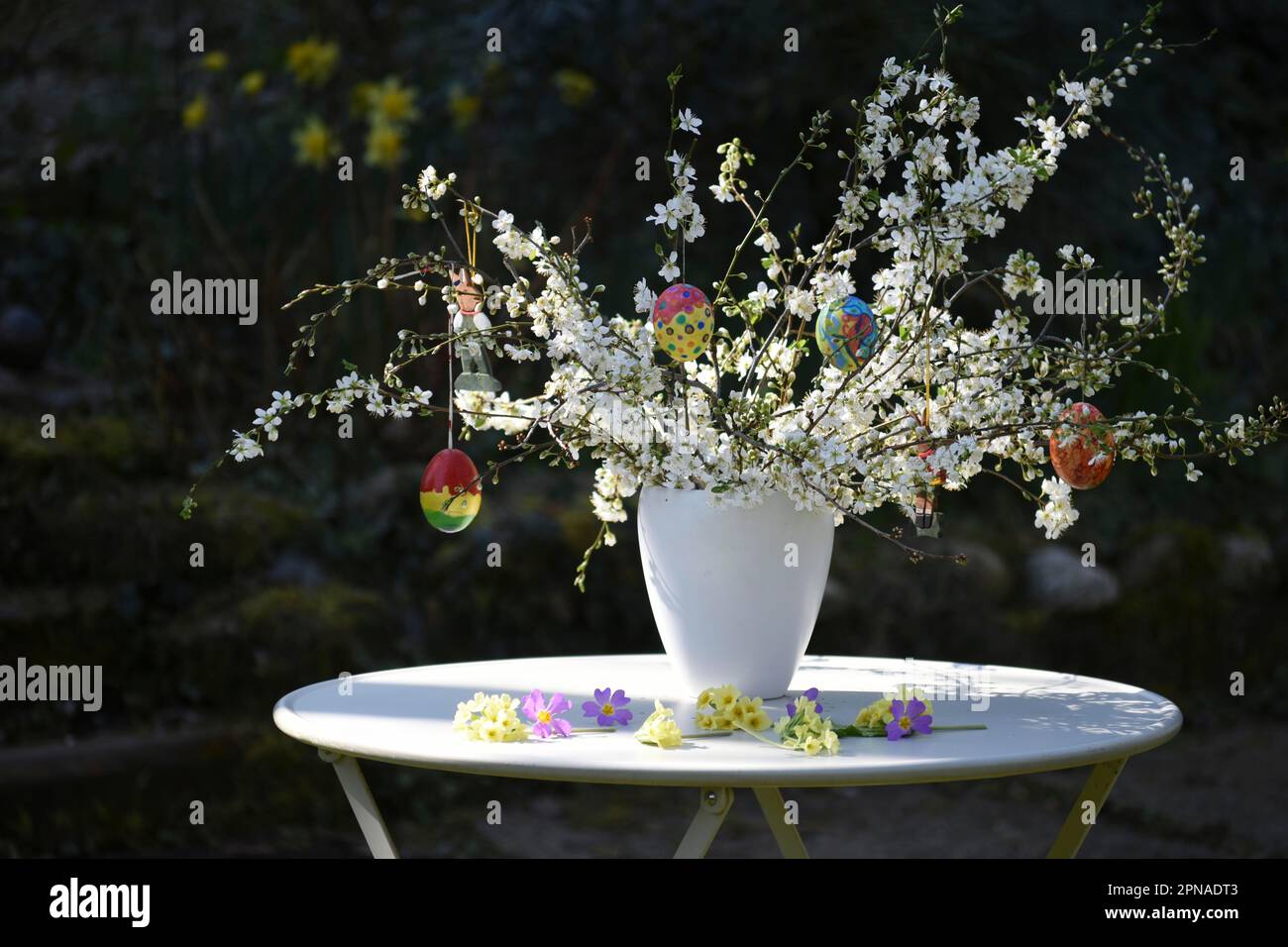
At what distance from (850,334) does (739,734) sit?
59 centimetres

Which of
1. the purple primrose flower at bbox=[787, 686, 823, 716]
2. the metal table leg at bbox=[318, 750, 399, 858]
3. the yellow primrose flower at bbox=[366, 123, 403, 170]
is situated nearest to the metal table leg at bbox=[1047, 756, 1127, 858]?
the purple primrose flower at bbox=[787, 686, 823, 716]

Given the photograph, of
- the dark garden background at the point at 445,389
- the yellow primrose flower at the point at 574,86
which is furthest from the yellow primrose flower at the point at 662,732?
the yellow primrose flower at the point at 574,86

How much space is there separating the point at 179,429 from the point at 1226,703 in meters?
3.55

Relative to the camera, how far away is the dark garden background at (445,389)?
443 centimetres

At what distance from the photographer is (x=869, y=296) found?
5.11 m

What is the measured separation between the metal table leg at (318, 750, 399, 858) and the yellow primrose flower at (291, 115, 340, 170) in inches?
129

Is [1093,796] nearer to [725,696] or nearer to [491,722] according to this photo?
[725,696]

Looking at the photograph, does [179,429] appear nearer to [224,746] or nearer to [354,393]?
[224,746]

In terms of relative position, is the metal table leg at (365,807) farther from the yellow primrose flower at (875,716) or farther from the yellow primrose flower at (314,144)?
the yellow primrose flower at (314,144)

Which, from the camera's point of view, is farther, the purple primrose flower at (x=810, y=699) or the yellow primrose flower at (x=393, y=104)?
the yellow primrose flower at (x=393, y=104)

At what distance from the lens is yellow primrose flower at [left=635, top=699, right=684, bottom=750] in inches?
73.4

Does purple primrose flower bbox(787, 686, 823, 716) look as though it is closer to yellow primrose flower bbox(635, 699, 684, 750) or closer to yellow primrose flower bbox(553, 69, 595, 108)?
yellow primrose flower bbox(635, 699, 684, 750)

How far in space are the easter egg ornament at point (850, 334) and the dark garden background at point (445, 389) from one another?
8.00 ft
